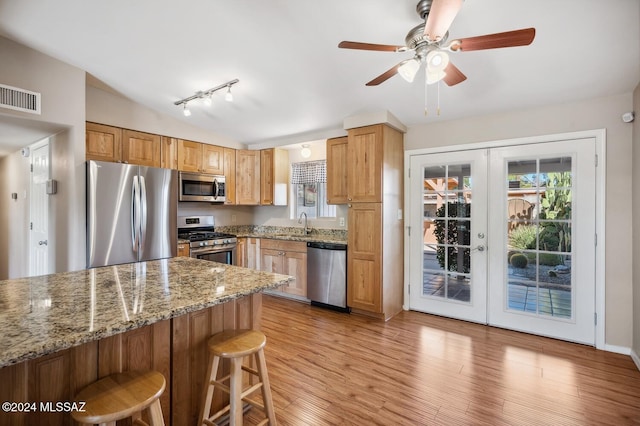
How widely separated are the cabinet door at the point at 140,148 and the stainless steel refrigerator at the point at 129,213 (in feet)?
1.06

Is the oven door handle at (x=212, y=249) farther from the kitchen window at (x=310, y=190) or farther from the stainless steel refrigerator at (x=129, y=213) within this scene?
the kitchen window at (x=310, y=190)

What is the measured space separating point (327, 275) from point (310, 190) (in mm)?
1565

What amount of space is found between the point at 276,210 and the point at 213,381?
382 cm

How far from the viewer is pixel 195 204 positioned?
4789 millimetres

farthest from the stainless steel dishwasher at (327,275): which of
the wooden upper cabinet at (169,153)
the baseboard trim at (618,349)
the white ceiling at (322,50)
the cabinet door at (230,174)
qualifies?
the baseboard trim at (618,349)

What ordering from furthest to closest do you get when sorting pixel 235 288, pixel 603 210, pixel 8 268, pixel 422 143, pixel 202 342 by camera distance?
pixel 8 268, pixel 422 143, pixel 603 210, pixel 202 342, pixel 235 288

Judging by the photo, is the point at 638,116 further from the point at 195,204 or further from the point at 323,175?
the point at 195,204

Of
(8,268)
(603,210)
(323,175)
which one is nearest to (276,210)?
(323,175)

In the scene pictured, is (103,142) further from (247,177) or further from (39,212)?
(247,177)

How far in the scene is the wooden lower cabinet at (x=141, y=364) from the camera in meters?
1.16

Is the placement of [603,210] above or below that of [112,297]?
above

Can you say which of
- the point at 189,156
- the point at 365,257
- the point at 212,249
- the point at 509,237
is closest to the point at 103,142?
the point at 189,156

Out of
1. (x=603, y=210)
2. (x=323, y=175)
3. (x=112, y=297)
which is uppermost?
(x=323, y=175)

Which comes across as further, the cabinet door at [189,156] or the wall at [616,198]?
the cabinet door at [189,156]
